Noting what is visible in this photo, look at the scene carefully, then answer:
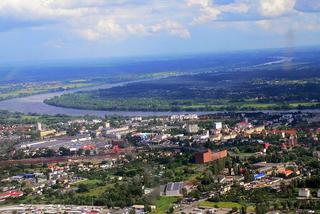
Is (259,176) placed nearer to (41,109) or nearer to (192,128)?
(192,128)

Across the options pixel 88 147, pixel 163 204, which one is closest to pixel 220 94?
pixel 88 147

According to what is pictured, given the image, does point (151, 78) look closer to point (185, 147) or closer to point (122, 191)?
point (185, 147)

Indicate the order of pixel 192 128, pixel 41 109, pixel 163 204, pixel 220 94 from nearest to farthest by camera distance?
pixel 163 204, pixel 192 128, pixel 41 109, pixel 220 94

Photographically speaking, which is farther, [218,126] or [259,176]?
[218,126]

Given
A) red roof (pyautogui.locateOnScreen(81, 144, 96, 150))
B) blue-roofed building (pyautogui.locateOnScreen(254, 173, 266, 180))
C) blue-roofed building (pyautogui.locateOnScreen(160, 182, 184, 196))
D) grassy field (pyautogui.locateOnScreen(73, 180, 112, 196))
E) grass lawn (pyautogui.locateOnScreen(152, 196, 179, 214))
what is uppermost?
blue-roofed building (pyautogui.locateOnScreen(160, 182, 184, 196))

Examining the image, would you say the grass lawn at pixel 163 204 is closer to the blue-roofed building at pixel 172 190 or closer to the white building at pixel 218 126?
the blue-roofed building at pixel 172 190

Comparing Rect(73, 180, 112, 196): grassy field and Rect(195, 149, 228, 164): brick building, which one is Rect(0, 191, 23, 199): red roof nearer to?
Rect(73, 180, 112, 196): grassy field

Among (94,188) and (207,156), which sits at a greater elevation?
(207,156)

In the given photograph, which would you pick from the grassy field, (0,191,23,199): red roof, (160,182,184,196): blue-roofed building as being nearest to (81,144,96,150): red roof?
the grassy field
